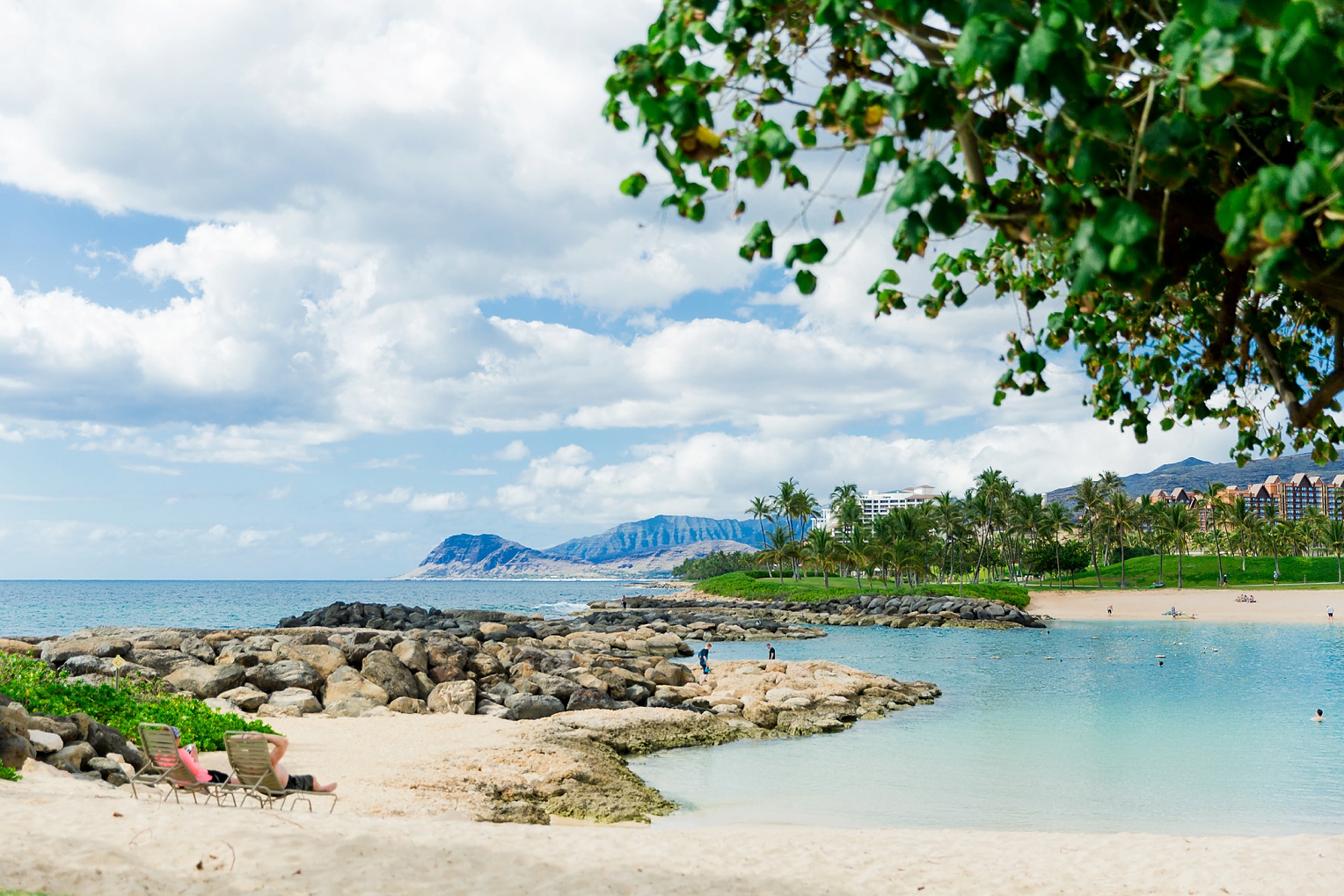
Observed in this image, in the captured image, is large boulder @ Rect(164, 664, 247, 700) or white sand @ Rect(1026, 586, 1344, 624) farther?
white sand @ Rect(1026, 586, 1344, 624)

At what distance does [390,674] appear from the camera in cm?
Answer: 2122

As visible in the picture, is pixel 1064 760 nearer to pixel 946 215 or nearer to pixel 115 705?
pixel 115 705

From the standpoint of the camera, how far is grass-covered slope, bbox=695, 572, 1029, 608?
284 feet

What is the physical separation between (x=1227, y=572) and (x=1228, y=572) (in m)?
0.11

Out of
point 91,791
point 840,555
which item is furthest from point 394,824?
point 840,555

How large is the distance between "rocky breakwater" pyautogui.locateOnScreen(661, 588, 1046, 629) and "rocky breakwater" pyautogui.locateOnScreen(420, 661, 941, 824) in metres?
43.2

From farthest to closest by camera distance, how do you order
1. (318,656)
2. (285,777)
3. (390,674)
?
(318,656), (390,674), (285,777)

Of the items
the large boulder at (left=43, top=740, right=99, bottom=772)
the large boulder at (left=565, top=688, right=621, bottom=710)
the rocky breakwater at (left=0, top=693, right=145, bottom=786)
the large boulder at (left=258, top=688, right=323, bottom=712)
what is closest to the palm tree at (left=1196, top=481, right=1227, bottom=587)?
the large boulder at (left=565, top=688, right=621, bottom=710)

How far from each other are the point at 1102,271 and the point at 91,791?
11.6 m

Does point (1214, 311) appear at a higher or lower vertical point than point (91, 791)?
higher

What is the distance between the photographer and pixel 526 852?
8922 millimetres

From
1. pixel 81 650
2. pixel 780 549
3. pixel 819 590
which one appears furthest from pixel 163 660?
pixel 780 549

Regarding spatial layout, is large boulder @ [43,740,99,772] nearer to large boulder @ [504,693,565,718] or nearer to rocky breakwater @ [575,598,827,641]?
large boulder @ [504,693,565,718]

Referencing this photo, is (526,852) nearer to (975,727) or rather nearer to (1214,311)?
(1214,311)
